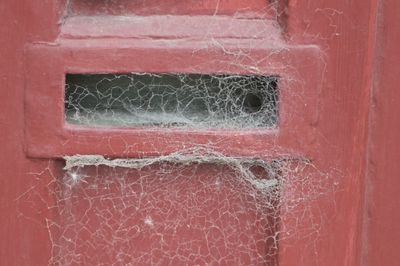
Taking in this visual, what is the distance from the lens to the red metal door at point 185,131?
1.06 m

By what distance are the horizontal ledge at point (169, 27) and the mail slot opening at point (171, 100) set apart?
70 millimetres

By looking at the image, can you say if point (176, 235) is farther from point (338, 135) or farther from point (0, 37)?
point (0, 37)

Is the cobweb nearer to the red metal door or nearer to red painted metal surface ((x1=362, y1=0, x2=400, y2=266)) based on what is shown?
the red metal door

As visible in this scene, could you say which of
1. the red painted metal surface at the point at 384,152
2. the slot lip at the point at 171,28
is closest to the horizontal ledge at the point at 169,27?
the slot lip at the point at 171,28

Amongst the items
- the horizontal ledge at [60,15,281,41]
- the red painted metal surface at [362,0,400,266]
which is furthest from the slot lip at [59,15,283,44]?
the red painted metal surface at [362,0,400,266]

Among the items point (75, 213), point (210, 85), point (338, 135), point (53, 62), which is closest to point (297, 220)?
point (338, 135)

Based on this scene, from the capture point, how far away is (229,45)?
41.7 inches

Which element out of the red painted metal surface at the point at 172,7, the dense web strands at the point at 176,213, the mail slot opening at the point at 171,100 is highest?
the red painted metal surface at the point at 172,7

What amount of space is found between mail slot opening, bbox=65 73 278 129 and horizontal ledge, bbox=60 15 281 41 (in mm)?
70

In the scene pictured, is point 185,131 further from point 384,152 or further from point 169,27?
point 384,152

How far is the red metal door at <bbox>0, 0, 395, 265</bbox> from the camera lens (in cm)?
106

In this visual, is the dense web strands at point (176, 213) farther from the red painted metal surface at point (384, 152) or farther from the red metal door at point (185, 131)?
the red painted metal surface at point (384, 152)

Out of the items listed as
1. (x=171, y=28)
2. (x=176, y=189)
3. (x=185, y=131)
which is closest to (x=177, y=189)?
(x=176, y=189)

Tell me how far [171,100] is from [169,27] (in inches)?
5.2
